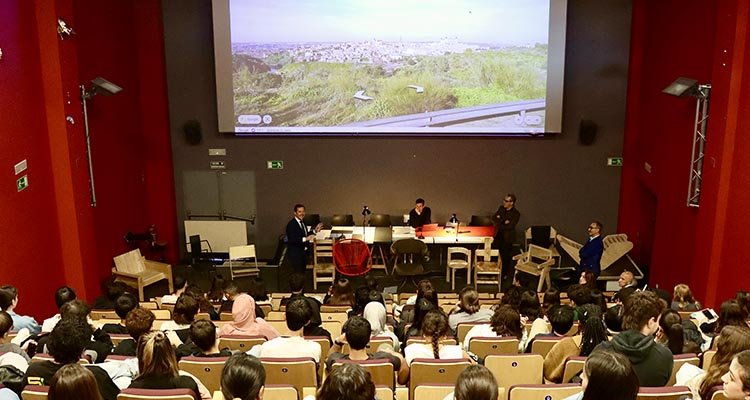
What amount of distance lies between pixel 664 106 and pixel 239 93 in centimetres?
665

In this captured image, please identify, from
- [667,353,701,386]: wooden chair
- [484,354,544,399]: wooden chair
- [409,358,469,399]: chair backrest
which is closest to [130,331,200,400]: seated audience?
[409,358,469,399]: chair backrest

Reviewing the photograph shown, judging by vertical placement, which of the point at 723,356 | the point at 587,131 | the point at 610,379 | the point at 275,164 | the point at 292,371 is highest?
the point at 587,131

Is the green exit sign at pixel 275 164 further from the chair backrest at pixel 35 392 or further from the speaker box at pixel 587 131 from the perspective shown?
the chair backrest at pixel 35 392

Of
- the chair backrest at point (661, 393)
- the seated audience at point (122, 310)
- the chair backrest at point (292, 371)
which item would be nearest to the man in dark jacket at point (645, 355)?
the chair backrest at point (661, 393)

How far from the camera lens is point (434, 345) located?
524 centimetres

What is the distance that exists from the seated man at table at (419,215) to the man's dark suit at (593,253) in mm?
2759

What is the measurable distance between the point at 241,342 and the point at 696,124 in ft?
20.1

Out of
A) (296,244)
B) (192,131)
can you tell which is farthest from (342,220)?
(192,131)

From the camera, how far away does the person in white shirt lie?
5148mm

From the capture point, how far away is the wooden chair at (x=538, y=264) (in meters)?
10.5

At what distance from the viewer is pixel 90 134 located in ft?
33.0

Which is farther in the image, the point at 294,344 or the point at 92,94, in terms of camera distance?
the point at 92,94

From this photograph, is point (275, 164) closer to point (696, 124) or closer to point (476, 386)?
point (696, 124)

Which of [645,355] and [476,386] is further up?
[476,386]
